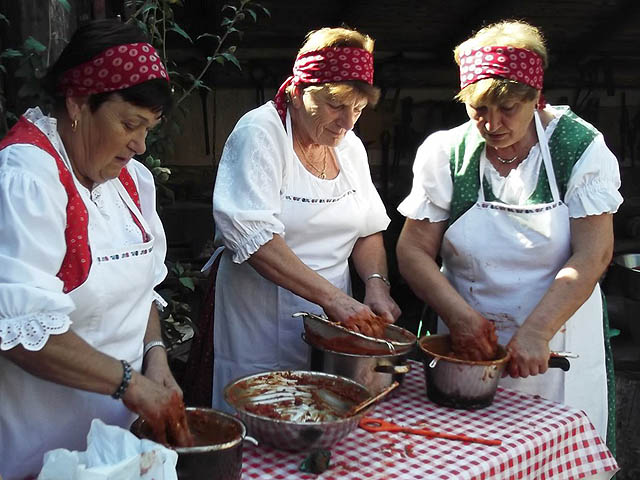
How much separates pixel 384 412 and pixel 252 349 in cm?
76

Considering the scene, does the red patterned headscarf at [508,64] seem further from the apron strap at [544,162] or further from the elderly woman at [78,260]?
the elderly woman at [78,260]

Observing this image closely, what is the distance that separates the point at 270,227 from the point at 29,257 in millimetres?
1086

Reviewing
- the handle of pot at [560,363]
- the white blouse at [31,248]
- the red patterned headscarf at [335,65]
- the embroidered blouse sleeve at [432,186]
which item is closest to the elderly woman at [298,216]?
the red patterned headscarf at [335,65]

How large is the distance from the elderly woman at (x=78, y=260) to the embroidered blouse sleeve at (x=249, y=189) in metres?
0.56

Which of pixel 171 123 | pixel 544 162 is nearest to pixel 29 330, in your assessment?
pixel 544 162

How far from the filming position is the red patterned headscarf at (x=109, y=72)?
2006mm

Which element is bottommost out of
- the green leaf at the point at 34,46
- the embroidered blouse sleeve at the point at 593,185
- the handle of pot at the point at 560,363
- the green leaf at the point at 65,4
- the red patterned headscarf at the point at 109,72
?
the handle of pot at the point at 560,363

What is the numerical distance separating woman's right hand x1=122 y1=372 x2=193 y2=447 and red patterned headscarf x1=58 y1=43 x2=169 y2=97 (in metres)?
0.74

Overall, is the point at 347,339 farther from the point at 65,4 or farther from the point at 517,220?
the point at 65,4

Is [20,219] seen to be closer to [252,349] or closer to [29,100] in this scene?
[252,349]

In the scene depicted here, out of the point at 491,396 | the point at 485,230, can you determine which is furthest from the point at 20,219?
the point at 485,230

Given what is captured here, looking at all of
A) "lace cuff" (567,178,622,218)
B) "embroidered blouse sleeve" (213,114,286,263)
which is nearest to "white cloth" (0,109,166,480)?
"embroidered blouse sleeve" (213,114,286,263)

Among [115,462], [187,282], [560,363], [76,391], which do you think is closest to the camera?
[115,462]

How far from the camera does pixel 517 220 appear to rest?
2.96 meters
